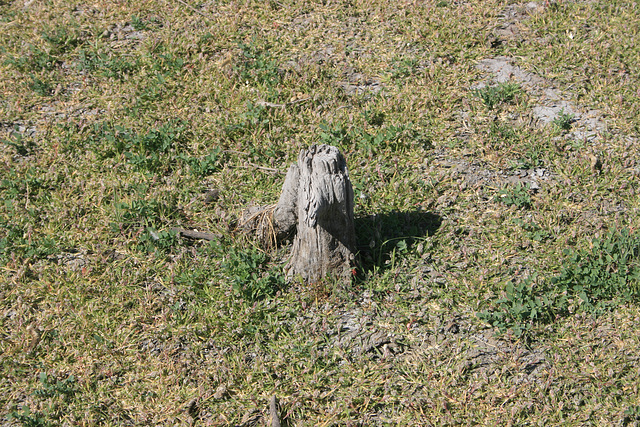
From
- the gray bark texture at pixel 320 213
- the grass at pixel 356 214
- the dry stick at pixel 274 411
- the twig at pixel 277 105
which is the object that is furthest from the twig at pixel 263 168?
the dry stick at pixel 274 411

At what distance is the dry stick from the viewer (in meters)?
4.87

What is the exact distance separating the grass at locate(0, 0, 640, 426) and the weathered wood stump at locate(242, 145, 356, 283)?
0.72 ft

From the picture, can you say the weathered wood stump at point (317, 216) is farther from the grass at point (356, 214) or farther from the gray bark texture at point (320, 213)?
the grass at point (356, 214)

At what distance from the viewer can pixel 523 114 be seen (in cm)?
739

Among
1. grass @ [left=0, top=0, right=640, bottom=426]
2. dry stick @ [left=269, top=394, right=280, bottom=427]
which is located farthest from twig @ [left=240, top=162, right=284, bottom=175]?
dry stick @ [left=269, top=394, right=280, bottom=427]

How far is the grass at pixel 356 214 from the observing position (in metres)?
5.14

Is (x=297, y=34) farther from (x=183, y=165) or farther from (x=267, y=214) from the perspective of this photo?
(x=267, y=214)

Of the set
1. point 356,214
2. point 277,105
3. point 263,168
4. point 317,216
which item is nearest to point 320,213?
point 317,216

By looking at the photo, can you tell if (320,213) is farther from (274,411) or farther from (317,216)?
(274,411)

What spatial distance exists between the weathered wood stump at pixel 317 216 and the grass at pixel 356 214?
22 centimetres

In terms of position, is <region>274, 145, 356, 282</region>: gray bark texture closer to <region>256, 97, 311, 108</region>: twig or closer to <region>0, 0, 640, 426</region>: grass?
<region>0, 0, 640, 426</region>: grass

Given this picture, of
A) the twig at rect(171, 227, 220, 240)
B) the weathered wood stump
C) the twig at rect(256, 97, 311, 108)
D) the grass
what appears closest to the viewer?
the grass

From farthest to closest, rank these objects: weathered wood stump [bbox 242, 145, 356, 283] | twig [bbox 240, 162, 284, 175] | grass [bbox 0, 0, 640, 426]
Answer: twig [bbox 240, 162, 284, 175], weathered wood stump [bbox 242, 145, 356, 283], grass [bbox 0, 0, 640, 426]

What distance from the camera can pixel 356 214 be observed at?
6.36 metres
